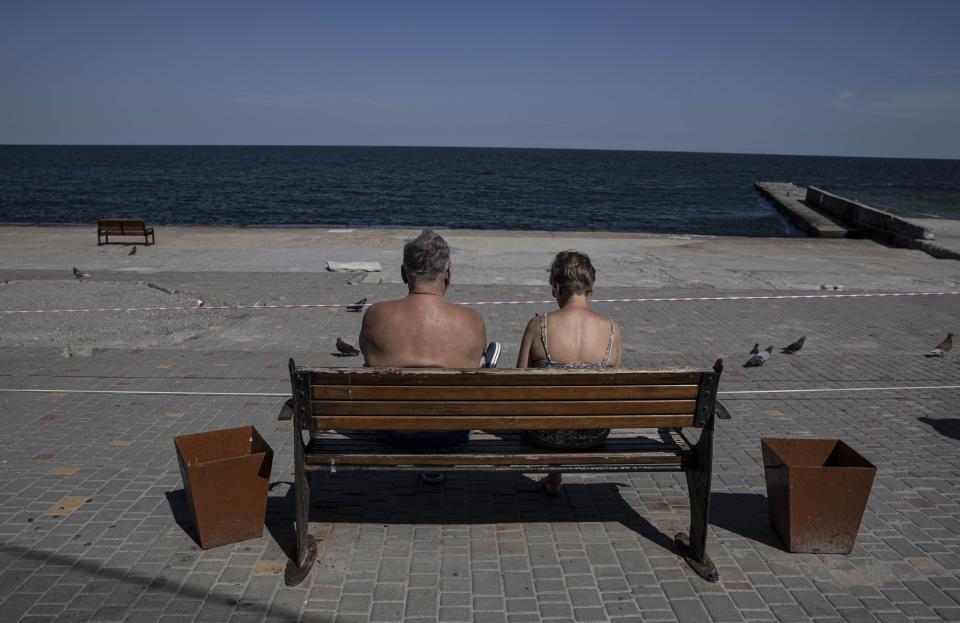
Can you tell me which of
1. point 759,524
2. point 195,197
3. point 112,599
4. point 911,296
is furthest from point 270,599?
point 195,197

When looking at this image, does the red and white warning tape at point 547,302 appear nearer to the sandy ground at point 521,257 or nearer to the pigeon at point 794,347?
the sandy ground at point 521,257

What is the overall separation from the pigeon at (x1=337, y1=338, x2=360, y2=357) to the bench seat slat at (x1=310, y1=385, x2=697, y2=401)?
Result: 3.98 meters

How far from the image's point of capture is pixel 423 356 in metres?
3.66

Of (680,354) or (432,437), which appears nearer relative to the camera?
(432,437)

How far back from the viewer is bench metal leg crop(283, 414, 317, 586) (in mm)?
3242

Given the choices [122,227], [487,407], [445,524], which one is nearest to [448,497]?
[445,524]

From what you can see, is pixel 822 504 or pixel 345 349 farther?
pixel 345 349

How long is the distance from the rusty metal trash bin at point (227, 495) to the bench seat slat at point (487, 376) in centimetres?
70

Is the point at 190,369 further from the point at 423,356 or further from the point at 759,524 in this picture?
the point at 759,524

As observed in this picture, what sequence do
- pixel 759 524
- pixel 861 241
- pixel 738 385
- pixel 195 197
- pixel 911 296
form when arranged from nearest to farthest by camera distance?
pixel 759 524 < pixel 738 385 < pixel 911 296 < pixel 861 241 < pixel 195 197

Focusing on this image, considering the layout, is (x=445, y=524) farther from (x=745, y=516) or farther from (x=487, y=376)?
(x=745, y=516)

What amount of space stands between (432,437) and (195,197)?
154 feet

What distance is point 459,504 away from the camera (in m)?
4.10

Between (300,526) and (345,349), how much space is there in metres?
3.92
